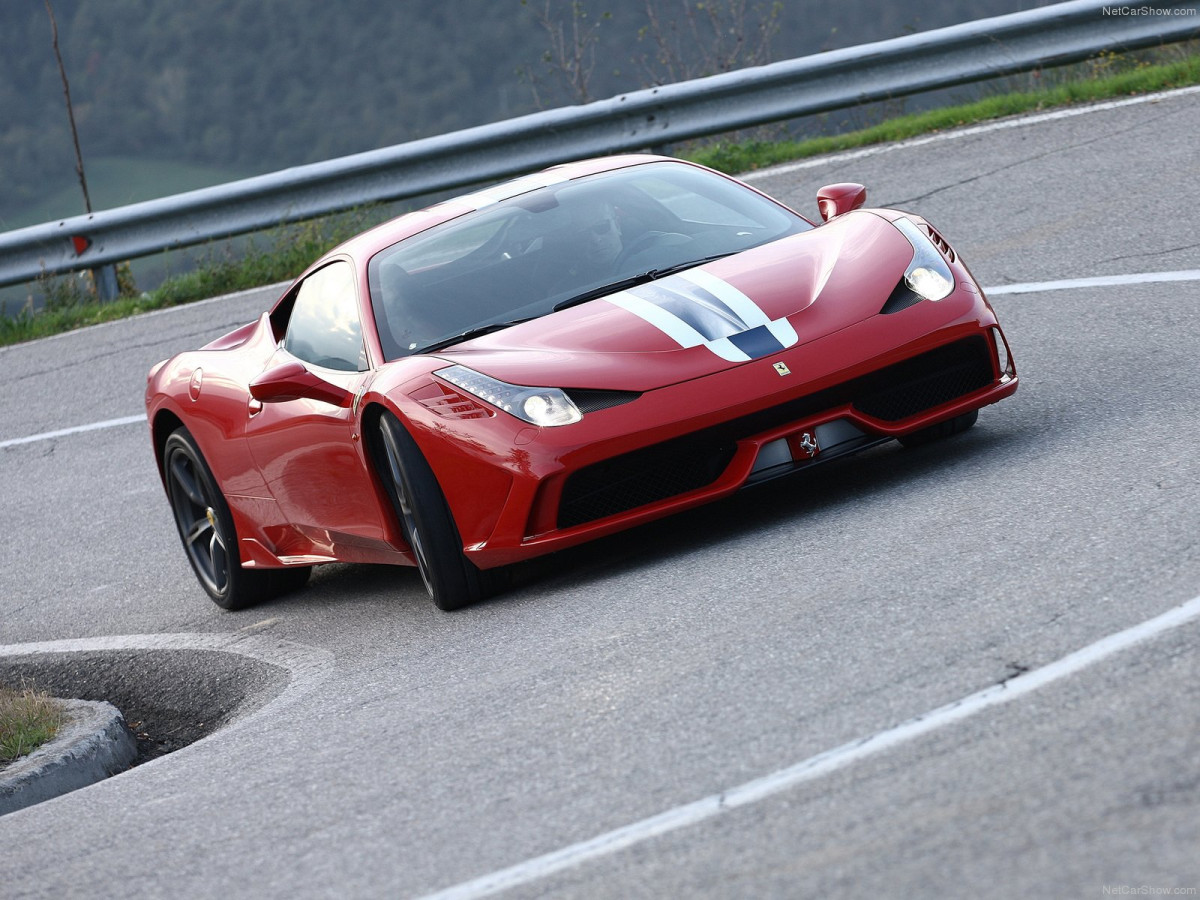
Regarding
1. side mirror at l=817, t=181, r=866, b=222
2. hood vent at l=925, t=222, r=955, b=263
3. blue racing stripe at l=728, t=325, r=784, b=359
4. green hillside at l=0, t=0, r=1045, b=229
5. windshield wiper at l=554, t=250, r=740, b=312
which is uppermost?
side mirror at l=817, t=181, r=866, b=222

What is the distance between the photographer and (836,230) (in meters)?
5.95

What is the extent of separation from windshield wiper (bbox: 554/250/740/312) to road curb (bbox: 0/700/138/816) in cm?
195

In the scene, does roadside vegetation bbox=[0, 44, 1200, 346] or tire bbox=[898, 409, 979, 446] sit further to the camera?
roadside vegetation bbox=[0, 44, 1200, 346]

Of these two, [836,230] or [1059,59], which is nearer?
[836,230]

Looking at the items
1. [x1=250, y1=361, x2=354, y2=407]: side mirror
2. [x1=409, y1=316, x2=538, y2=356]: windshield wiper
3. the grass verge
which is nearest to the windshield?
[x1=409, y1=316, x2=538, y2=356]: windshield wiper

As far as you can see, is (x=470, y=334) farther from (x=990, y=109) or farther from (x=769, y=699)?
(x=990, y=109)

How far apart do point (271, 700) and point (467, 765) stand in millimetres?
1550

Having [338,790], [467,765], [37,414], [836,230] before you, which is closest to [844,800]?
[467,765]

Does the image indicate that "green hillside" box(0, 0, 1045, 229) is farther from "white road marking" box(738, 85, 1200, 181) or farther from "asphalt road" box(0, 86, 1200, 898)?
"asphalt road" box(0, 86, 1200, 898)

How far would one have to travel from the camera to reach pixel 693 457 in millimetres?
5117

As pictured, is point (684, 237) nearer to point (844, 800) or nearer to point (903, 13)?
point (844, 800)

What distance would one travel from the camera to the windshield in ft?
19.2

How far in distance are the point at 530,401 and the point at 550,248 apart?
3.70ft

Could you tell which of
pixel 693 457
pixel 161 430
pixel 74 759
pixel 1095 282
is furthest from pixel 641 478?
pixel 1095 282
